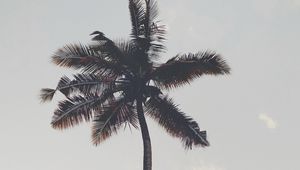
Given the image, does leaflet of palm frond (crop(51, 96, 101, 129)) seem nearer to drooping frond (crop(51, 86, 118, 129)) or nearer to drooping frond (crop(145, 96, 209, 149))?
drooping frond (crop(51, 86, 118, 129))

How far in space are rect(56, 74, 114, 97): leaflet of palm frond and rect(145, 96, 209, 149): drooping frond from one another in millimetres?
2245

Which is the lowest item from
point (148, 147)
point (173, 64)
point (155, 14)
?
point (148, 147)

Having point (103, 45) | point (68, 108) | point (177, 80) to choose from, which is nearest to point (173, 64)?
point (177, 80)

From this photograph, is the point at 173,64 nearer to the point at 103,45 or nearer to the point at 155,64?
the point at 155,64

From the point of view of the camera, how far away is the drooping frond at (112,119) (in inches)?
1001

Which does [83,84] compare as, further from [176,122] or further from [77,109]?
[176,122]

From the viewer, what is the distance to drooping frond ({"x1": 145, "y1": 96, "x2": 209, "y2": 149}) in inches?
1025

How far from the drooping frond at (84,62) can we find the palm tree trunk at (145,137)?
68.6 inches

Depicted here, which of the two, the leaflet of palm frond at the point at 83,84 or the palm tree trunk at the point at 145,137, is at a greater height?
the leaflet of palm frond at the point at 83,84

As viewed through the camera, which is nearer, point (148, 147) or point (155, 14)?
point (148, 147)

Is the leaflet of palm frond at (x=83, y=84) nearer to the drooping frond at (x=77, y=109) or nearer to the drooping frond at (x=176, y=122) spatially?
the drooping frond at (x=77, y=109)

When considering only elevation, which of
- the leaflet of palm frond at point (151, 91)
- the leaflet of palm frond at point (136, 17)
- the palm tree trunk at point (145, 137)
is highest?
the leaflet of palm frond at point (136, 17)

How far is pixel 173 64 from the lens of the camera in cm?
2534

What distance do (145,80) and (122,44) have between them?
1.94 meters
